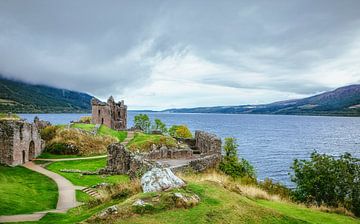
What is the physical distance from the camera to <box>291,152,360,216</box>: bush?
24.4 meters

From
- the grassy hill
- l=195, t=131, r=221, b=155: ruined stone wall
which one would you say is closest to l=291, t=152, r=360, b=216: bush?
the grassy hill

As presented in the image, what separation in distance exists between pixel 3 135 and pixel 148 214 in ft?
113

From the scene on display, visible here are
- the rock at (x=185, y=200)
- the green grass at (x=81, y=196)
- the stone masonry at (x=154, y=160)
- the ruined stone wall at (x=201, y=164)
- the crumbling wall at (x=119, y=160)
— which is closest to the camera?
the rock at (x=185, y=200)

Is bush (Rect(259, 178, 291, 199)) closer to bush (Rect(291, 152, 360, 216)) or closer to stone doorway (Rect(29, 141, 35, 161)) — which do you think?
bush (Rect(291, 152, 360, 216))

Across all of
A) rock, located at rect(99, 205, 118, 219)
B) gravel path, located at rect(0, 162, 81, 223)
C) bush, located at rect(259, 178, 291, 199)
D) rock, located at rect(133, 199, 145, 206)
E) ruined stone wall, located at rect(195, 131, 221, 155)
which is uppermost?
rock, located at rect(133, 199, 145, 206)

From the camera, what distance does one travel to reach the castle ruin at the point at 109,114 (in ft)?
268

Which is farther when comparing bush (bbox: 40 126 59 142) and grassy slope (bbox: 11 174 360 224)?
bush (bbox: 40 126 59 142)

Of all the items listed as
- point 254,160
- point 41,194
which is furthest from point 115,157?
point 254,160

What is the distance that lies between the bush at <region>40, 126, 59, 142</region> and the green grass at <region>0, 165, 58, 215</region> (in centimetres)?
1834

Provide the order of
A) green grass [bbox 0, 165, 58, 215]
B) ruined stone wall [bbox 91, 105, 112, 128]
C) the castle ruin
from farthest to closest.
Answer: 1. the castle ruin
2. ruined stone wall [bbox 91, 105, 112, 128]
3. green grass [bbox 0, 165, 58, 215]

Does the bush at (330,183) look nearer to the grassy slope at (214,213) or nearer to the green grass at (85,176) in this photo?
the grassy slope at (214,213)

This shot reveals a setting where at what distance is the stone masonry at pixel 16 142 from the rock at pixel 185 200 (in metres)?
32.9

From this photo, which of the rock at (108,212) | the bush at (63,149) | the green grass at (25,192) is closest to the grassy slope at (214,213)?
the rock at (108,212)

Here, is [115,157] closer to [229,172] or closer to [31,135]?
[229,172]
